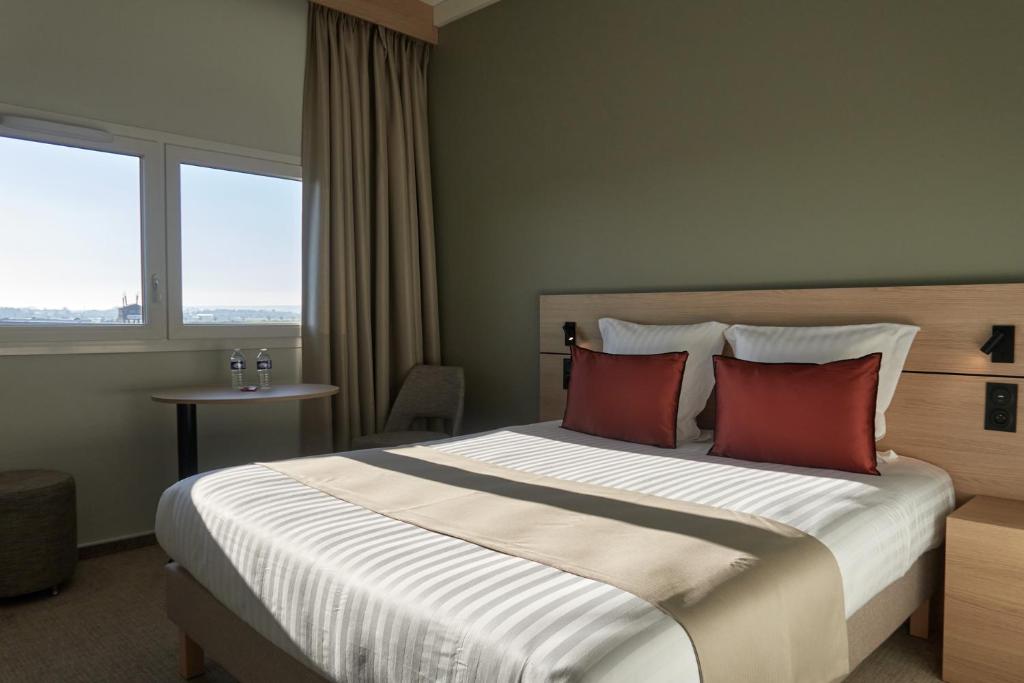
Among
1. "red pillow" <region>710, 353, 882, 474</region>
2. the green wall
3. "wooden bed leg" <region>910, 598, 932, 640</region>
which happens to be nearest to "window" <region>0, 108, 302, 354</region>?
the green wall

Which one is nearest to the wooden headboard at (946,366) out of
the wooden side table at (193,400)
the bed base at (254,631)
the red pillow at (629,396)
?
the bed base at (254,631)

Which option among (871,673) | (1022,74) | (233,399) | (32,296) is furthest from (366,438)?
(1022,74)

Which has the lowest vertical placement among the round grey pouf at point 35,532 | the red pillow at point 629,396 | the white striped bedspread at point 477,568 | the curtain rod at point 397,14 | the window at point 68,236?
the round grey pouf at point 35,532

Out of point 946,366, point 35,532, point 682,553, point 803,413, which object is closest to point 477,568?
point 682,553

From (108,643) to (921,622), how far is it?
2843 mm

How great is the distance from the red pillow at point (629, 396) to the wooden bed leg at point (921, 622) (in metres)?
1.00

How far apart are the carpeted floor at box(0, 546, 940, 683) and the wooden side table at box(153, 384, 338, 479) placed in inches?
20.7

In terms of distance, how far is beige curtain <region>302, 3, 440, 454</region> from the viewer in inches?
156

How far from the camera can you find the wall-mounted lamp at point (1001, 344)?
2375 mm

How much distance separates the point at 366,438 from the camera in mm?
3762

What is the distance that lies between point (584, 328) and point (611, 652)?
2642 millimetres

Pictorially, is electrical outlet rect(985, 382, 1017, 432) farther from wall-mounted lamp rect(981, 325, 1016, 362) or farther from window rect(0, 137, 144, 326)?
window rect(0, 137, 144, 326)

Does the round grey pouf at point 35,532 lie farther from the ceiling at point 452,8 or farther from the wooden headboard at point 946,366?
the ceiling at point 452,8

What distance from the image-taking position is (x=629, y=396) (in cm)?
291
